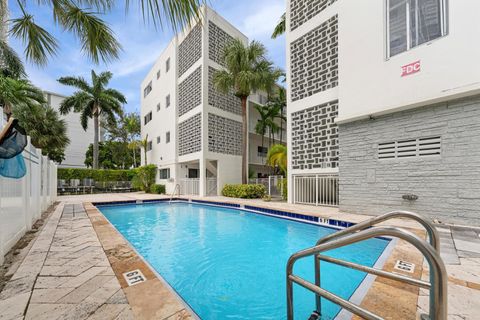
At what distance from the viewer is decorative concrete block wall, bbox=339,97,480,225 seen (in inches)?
213

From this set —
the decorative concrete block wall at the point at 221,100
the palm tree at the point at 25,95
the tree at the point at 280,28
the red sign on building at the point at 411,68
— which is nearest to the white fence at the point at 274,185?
the decorative concrete block wall at the point at 221,100

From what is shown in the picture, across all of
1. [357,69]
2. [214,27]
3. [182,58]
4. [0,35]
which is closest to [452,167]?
→ [357,69]

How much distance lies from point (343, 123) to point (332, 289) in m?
6.10

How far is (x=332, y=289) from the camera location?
3273 millimetres

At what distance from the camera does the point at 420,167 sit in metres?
6.16

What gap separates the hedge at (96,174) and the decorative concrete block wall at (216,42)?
13.3 metres

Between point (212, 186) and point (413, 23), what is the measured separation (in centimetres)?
1282

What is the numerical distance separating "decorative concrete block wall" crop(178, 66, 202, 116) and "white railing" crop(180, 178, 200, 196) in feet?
17.0

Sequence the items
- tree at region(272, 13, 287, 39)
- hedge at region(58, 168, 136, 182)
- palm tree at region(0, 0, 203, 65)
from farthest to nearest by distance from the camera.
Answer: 1. hedge at region(58, 168, 136, 182)
2. tree at region(272, 13, 287, 39)
3. palm tree at region(0, 0, 203, 65)

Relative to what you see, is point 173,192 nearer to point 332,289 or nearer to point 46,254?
point 46,254

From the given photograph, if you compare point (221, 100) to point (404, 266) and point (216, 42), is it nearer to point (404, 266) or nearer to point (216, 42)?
point (216, 42)

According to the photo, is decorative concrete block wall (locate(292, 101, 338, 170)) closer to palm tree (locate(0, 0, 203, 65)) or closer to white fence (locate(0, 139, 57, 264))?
palm tree (locate(0, 0, 203, 65))

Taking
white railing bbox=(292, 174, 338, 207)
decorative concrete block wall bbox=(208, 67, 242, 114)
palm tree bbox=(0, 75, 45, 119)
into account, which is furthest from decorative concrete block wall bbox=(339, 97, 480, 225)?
palm tree bbox=(0, 75, 45, 119)

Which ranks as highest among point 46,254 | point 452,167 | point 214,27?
point 214,27
